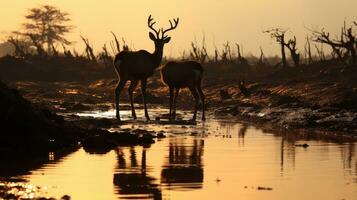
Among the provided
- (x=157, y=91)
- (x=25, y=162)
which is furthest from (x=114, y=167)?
(x=157, y=91)

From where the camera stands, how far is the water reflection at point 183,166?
13.8 m

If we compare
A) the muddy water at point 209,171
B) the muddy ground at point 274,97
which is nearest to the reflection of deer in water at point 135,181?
the muddy water at point 209,171

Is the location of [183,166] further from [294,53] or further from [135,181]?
[294,53]

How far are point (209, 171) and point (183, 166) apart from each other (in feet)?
2.82

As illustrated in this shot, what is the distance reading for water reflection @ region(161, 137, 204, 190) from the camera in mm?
13836

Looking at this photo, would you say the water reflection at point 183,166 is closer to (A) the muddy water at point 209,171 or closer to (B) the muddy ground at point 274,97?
(A) the muddy water at point 209,171

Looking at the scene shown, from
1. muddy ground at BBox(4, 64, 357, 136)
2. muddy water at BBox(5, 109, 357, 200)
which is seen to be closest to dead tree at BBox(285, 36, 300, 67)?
muddy ground at BBox(4, 64, 357, 136)

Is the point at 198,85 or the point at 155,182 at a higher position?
the point at 198,85

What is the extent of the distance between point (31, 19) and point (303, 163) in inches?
2880

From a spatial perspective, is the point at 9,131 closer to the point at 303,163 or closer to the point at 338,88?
the point at 303,163

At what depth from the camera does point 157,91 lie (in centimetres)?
4444

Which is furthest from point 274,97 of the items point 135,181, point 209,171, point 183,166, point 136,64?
point 135,181

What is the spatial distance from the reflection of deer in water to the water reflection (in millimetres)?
258

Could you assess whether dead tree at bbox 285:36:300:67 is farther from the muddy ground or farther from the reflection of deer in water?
the reflection of deer in water
